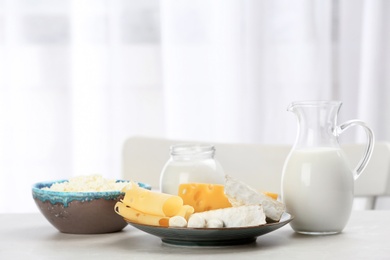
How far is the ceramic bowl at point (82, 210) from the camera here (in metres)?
1.14

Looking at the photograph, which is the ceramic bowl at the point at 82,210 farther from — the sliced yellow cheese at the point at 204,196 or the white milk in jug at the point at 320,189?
the white milk in jug at the point at 320,189

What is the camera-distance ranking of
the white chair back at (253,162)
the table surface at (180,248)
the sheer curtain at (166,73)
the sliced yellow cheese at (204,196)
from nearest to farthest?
the table surface at (180,248), the sliced yellow cheese at (204,196), the white chair back at (253,162), the sheer curtain at (166,73)

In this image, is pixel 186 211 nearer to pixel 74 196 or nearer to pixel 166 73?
pixel 74 196

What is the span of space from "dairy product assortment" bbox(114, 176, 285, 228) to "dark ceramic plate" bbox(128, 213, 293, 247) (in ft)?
0.04

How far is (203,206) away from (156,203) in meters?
0.09

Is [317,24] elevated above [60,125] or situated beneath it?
elevated above

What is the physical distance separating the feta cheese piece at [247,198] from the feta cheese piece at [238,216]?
34 millimetres

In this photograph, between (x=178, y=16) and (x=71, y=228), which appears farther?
(x=178, y=16)

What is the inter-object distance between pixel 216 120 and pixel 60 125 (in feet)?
1.83

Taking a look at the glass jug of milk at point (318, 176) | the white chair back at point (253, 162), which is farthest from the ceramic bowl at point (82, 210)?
the white chair back at point (253, 162)

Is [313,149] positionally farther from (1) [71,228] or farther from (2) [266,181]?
(2) [266,181]

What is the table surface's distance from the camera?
97 cm

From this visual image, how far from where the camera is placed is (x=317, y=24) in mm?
2684

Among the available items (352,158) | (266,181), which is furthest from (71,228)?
(352,158)
